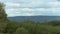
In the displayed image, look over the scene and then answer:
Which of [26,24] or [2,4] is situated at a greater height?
[2,4]

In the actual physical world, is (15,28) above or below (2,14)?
below

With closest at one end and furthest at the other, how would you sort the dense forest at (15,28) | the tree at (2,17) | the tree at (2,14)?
the tree at (2,17) → the dense forest at (15,28) → the tree at (2,14)

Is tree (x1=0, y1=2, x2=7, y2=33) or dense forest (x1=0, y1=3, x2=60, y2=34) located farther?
dense forest (x1=0, y1=3, x2=60, y2=34)

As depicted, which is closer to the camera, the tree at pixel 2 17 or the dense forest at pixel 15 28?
the tree at pixel 2 17

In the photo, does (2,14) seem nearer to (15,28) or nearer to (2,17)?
(2,17)

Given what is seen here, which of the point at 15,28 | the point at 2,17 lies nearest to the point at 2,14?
the point at 2,17

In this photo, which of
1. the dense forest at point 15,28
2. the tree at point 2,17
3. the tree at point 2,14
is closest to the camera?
the tree at point 2,17

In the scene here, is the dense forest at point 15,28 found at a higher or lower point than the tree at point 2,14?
lower

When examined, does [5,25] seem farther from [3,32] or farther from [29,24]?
[29,24]

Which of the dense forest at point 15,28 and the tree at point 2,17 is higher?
the tree at point 2,17

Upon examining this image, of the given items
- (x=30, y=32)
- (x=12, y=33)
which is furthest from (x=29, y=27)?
(x=12, y=33)

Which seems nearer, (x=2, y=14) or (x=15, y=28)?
(x=2, y=14)
